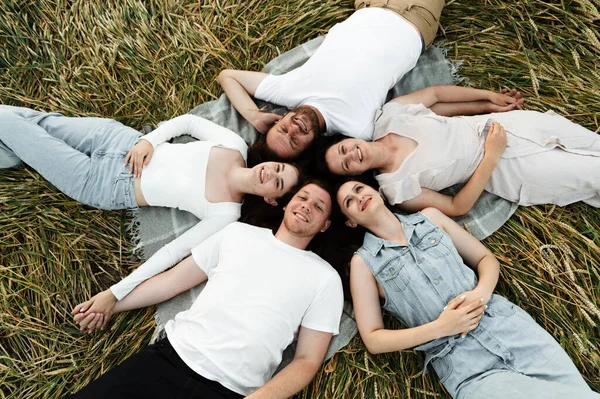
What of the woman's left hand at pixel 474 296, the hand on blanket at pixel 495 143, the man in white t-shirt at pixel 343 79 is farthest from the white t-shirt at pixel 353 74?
the woman's left hand at pixel 474 296

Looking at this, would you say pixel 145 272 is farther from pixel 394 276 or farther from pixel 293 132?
pixel 394 276

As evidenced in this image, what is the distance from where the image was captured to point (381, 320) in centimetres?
260

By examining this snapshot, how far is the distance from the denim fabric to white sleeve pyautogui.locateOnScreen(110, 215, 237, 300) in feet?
3.21

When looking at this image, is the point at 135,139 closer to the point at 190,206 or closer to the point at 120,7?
the point at 190,206

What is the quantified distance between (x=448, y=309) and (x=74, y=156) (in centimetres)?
258

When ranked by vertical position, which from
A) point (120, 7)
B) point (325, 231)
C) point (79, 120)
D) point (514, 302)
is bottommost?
point (514, 302)

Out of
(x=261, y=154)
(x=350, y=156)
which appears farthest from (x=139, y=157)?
(x=350, y=156)

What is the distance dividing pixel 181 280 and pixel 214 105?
1.35 metres

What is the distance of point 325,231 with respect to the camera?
118 inches

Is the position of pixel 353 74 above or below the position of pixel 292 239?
above

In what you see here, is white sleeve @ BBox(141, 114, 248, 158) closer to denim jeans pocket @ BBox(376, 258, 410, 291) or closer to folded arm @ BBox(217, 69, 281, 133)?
folded arm @ BBox(217, 69, 281, 133)

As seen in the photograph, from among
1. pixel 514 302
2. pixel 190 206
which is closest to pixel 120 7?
pixel 190 206

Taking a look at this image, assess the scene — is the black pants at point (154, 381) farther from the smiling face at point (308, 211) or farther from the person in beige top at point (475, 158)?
the person in beige top at point (475, 158)

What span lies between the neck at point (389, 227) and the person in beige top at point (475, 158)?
8.2 inches
